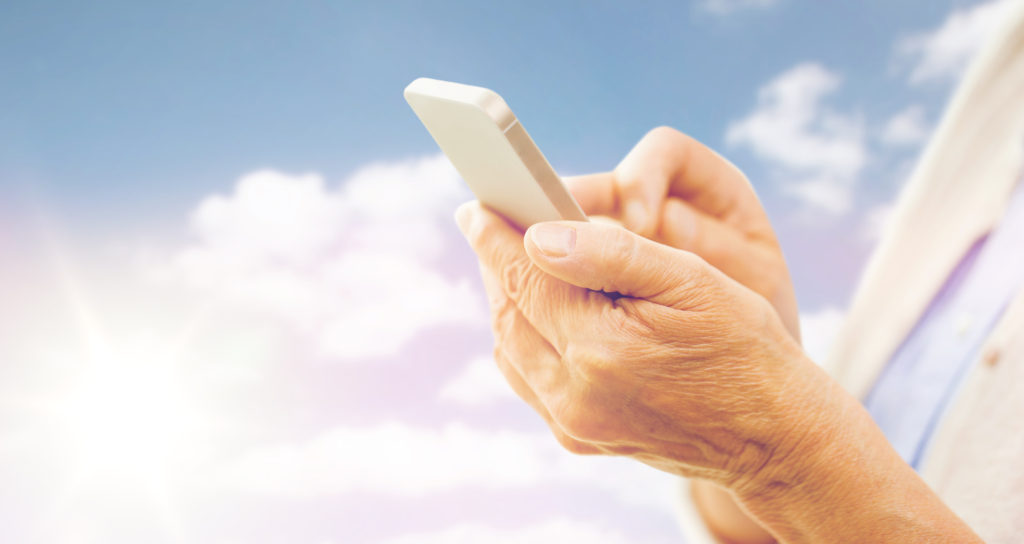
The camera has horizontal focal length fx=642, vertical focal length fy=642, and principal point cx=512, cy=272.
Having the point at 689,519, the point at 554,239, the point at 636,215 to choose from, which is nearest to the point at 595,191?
the point at 636,215

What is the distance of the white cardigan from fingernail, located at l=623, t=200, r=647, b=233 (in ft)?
2.16

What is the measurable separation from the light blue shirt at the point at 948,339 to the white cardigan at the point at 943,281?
0.08 feet

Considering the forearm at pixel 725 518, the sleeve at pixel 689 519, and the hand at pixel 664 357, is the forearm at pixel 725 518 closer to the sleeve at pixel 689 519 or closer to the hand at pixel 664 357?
the sleeve at pixel 689 519

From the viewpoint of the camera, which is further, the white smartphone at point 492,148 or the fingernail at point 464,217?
the fingernail at point 464,217

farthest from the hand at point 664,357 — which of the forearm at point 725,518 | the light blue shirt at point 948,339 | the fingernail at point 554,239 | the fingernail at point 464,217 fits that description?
the light blue shirt at point 948,339

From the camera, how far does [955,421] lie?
3.78 feet

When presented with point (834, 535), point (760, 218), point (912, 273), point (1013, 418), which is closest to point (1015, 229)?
point (912, 273)

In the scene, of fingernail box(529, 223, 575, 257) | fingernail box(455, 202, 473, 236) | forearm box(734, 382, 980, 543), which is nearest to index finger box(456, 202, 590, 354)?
fingernail box(455, 202, 473, 236)

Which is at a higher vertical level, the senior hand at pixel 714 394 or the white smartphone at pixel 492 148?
the white smartphone at pixel 492 148

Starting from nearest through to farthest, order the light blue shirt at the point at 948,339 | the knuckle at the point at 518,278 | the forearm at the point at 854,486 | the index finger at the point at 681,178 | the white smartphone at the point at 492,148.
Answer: the white smartphone at the point at 492,148 < the forearm at the point at 854,486 < the knuckle at the point at 518,278 < the index finger at the point at 681,178 < the light blue shirt at the point at 948,339

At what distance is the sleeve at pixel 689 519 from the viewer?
1.31 meters

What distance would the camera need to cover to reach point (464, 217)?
1025 millimetres

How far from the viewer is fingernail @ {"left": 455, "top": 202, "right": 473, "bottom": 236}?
1017 millimetres

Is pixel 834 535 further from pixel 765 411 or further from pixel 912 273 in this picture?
pixel 912 273
